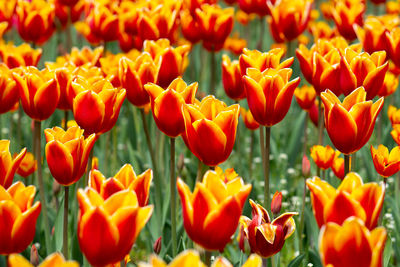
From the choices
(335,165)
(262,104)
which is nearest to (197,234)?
(262,104)

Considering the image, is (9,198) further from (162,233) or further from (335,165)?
(335,165)

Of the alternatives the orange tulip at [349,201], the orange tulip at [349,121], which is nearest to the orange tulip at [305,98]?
the orange tulip at [349,121]

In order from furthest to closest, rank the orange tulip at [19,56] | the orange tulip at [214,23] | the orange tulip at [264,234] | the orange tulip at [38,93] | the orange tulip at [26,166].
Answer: the orange tulip at [214,23], the orange tulip at [19,56], the orange tulip at [26,166], the orange tulip at [38,93], the orange tulip at [264,234]


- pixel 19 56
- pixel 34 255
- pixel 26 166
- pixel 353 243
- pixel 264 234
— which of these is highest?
pixel 353 243

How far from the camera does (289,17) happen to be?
3.50 metres

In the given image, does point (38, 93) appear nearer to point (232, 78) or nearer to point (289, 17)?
point (232, 78)

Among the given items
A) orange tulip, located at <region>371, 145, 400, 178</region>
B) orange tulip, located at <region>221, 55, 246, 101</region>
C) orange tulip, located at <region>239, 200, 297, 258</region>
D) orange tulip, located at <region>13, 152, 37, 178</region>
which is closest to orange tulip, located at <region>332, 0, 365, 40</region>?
orange tulip, located at <region>221, 55, 246, 101</region>

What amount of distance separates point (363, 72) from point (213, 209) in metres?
1.17

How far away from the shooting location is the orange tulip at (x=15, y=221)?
5.03ft

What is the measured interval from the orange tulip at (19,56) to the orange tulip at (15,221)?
156 centimetres

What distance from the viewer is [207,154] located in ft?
6.16

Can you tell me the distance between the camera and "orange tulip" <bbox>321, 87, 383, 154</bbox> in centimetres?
187

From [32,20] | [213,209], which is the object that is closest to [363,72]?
[213,209]

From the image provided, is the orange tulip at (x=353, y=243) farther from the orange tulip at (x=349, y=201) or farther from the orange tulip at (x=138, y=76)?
the orange tulip at (x=138, y=76)
